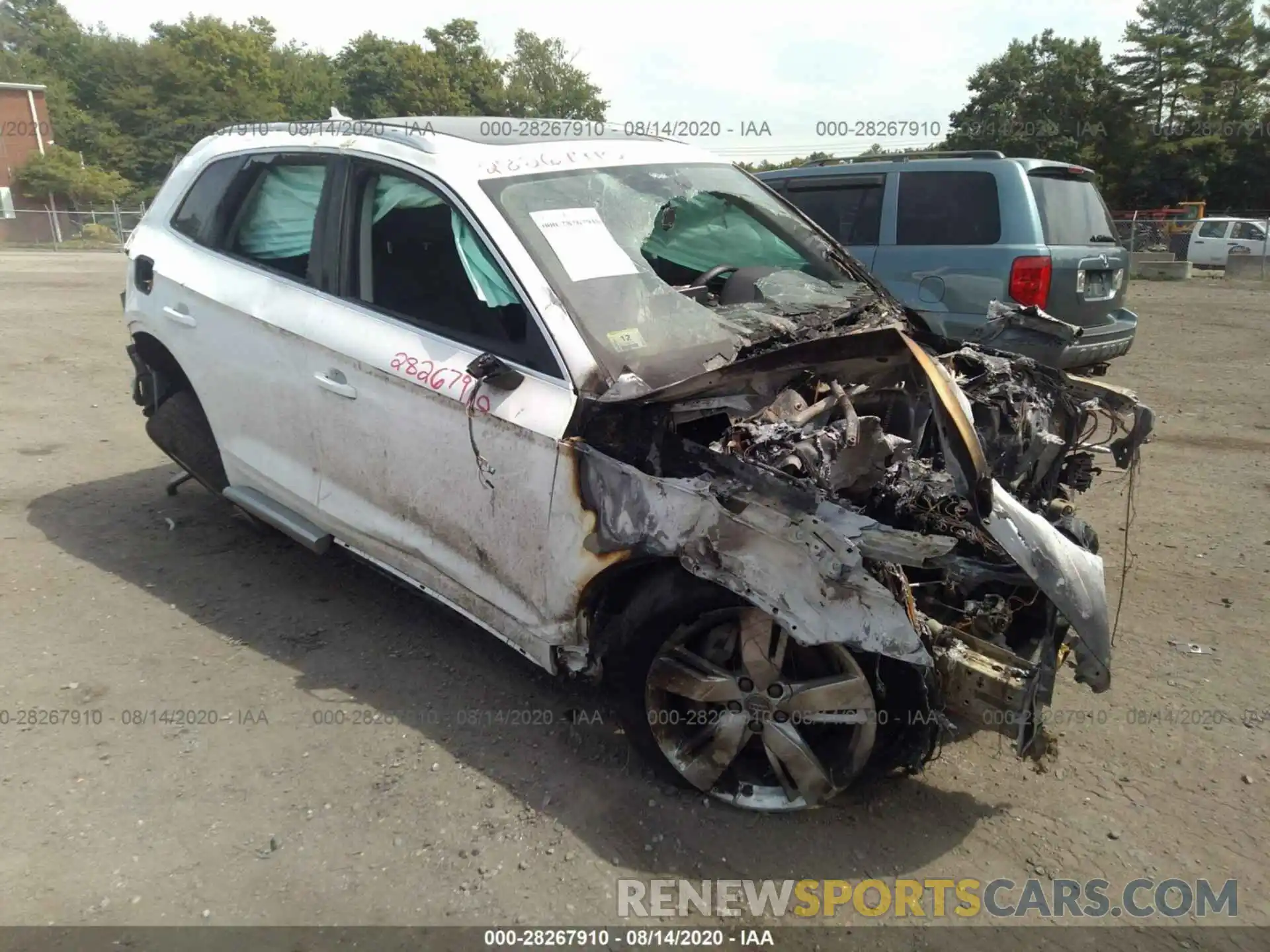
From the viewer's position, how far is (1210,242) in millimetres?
22594

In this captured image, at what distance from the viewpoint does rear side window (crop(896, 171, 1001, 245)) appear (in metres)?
6.62

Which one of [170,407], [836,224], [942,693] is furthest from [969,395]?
[836,224]

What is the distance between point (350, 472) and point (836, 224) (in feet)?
17.3

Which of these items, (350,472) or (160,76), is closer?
(350,472)

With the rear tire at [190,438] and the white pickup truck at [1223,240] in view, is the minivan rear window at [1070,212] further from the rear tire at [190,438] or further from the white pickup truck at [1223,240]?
the white pickup truck at [1223,240]

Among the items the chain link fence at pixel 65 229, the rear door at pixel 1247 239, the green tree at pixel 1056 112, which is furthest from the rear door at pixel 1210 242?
the chain link fence at pixel 65 229

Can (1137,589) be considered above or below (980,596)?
below

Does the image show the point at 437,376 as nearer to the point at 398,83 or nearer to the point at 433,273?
the point at 433,273

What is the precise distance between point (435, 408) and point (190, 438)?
201 centimetres

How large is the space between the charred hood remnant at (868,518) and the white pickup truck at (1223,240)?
23.6 m

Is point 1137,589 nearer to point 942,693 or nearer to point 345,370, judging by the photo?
point 942,693

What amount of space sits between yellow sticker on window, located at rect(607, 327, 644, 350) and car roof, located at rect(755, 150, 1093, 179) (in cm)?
489

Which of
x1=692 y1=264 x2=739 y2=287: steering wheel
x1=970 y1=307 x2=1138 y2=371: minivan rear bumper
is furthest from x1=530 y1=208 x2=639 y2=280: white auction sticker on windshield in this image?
x1=970 y1=307 x2=1138 y2=371: minivan rear bumper

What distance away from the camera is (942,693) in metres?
2.48
